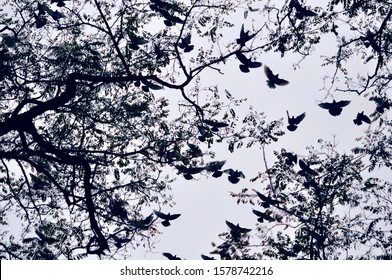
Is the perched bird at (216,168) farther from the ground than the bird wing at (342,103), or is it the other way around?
the bird wing at (342,103)

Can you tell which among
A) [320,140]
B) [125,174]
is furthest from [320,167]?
[125,174]

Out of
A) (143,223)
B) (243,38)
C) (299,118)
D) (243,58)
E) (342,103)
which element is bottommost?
(143,223)

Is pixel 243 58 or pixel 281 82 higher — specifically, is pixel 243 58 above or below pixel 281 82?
above

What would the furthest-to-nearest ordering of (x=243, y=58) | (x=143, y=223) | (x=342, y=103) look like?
(x=143, y=223)
(x=243, y=58)
(x=342, y=103)

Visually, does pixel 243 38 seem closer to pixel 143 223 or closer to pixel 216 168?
pixel 216 168

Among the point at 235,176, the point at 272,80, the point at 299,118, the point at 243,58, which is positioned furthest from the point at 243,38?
the point at 235,176

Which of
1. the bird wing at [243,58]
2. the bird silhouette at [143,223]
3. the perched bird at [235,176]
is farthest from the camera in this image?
the bird silhouette at [143,223]

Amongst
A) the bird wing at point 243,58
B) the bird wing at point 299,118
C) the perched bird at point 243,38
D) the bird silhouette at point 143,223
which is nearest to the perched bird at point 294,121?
the bird wing at point 299,118

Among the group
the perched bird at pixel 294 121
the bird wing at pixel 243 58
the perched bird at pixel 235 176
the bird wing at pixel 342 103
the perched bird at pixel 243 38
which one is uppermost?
the perched bird at pixel 243 38

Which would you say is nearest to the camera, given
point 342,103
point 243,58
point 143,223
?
point 342,103

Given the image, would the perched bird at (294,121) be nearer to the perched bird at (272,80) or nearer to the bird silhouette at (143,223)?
the perched bird at (272,80)

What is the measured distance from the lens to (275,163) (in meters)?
6.83
